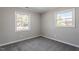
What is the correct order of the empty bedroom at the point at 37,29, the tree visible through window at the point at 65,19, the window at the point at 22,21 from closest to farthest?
the empty bedroom at the point at 37,29 < the tree visible through window at the point at 65,19 < the window at the point at 22,21

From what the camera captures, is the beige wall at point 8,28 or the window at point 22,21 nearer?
the beige wall at point 8,28

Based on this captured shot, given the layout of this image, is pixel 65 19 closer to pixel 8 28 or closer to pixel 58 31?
pixel 58 31

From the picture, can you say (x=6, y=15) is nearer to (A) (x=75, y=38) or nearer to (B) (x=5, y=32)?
(B) (x=5, y=32)

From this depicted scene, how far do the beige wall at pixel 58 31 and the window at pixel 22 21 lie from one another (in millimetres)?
1558

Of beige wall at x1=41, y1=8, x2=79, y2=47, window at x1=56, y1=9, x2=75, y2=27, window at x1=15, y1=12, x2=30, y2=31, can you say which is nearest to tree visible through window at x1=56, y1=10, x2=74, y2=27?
window at x1=56, y1=9, x2=75, y2=27

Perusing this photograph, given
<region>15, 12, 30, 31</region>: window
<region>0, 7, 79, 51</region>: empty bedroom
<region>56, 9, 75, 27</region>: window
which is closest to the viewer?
<region>0, 7, 79, 51</region>: empty bedroom

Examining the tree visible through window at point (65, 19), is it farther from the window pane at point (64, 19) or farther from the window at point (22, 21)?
the window at point (22, 21)

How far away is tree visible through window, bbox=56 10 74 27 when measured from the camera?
12.2 ft

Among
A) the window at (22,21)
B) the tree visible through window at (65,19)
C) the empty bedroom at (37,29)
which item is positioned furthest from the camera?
the window at (22,21)

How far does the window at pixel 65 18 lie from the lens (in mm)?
3610

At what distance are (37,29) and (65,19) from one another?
2827 mm

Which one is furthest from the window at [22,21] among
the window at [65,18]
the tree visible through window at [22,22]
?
the window at [65,18]

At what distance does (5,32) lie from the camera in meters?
3.78

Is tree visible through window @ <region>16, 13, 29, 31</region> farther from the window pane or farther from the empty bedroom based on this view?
the window pane
